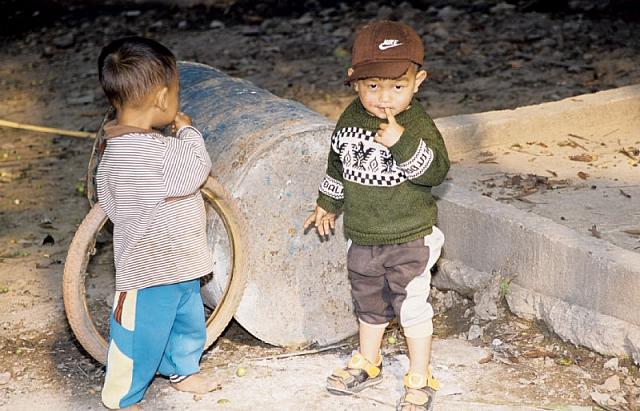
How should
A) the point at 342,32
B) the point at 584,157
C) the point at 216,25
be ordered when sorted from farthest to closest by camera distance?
the point at 216,25
the point at 342,32
the point at 584,157

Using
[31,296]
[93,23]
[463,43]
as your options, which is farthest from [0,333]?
[93,23]

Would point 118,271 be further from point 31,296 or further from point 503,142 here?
point 503,142

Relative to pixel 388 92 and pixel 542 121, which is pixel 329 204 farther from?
pixel 542 121

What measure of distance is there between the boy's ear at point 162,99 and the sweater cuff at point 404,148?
0.81 metres

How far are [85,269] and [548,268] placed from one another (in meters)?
→ 1.82

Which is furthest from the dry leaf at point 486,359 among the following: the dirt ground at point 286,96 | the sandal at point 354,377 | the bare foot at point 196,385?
the bare foot at point 196,385

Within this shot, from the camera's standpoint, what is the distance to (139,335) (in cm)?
385

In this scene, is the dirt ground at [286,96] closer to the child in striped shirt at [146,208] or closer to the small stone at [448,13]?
the small stone at [448,13]

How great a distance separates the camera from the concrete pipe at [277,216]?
4453 millimetres

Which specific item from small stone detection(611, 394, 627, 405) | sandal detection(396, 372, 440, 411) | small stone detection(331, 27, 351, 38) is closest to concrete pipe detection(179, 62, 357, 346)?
sandal detection(396, 372, 440, 411)

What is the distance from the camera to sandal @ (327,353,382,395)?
4016 millimetres

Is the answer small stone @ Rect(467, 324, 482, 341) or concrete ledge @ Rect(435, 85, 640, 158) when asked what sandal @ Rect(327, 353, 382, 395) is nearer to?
small stone @ Rect(467, 324, 482, 341)

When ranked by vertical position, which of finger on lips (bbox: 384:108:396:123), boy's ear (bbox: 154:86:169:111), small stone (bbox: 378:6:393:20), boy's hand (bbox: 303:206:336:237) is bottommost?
small stone (bbox: 378:6:393:20)

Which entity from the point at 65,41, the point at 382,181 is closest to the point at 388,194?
the point at 382,181
